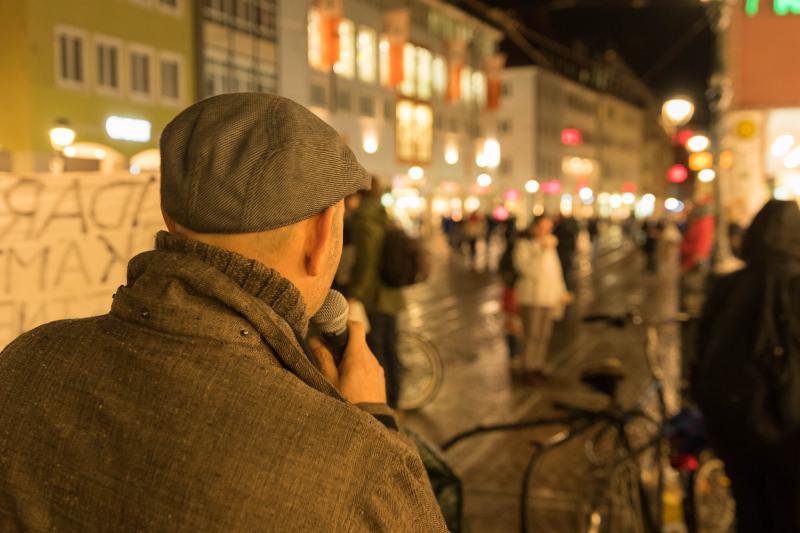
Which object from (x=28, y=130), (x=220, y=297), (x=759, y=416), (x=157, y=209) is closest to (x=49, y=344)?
(x=220, y=297)

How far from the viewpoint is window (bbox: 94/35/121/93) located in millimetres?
27844

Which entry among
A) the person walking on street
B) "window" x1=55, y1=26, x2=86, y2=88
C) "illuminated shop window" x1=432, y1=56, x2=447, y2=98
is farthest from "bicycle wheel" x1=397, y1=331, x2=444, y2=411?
"illuminated shop window" x1=432, y1=56, x2=447, y2=98

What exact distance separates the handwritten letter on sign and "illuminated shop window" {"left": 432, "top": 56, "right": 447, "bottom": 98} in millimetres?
53421

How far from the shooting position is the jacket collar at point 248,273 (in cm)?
→ 133

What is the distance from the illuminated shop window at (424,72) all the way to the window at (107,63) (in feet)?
91.0

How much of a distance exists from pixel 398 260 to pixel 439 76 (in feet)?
167

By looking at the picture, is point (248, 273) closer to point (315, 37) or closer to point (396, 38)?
point (315, 37)

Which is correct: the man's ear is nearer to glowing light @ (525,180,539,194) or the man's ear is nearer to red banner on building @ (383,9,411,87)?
red banner on building @ (383,9,411,87)

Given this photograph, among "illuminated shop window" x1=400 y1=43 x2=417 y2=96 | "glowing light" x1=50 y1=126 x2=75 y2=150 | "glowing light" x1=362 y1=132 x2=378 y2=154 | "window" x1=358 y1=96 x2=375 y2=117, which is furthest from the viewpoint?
"illuminated shop window" x1=400 y1=43 x2=417 y2=96

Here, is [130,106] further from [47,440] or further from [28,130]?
[47,440]

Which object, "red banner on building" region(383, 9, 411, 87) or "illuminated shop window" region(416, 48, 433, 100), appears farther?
"illuminated shop window" region(416, 48, 433, 100)

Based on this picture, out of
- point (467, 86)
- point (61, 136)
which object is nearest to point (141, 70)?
point (61, 136)

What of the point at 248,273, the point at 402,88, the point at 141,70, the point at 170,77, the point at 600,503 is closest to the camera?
the point at 248,273

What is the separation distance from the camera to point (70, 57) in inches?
1055
